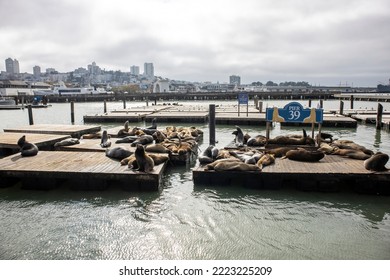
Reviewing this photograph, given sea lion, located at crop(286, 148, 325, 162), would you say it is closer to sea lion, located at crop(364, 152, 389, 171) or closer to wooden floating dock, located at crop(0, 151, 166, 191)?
sea lion, located at crop(364, 152, 389, 171)

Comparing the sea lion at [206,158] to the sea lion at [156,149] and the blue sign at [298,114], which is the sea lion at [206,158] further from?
the blue sign at [298,114]

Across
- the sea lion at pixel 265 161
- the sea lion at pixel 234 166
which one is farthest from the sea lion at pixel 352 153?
the sea lion at pixel 234 166

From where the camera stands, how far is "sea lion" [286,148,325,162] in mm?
8078

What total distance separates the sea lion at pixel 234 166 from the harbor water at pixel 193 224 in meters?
0.46

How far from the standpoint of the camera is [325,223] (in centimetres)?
569

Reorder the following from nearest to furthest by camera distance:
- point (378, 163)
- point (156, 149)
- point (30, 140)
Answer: point (378, 163) < point (156, 149) < point (30, 140)

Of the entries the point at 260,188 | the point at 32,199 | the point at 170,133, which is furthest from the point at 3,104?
the point at 260,188

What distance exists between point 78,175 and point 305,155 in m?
5.70

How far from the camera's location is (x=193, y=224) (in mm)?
5691

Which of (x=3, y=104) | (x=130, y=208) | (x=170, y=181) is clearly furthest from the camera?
(x=3, y=104)

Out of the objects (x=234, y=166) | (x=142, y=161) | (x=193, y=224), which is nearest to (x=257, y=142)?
(x=234, y=166)

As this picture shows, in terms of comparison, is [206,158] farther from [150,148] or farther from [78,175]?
[78,175]
